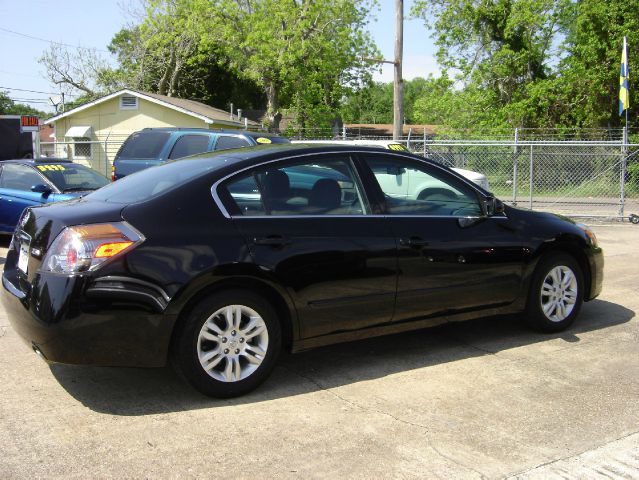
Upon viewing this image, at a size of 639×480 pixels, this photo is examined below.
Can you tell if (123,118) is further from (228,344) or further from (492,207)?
(228,344)

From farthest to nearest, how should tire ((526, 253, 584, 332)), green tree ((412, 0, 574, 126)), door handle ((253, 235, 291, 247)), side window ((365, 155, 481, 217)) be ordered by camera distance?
1. green tree ((412, 0, 574, 126))
2. tire ((526, 253, 584, 332))
3. side window ((365, 155, 481, 217))
4. door handle ((253, 235, 291, 247))

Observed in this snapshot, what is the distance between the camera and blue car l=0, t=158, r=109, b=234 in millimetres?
9805

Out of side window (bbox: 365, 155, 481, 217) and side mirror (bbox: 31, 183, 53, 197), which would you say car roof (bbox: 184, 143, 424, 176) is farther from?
side mirror (bbox: 31, 183, 53, 197)

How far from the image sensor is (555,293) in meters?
5.48

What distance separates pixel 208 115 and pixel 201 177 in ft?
84.9

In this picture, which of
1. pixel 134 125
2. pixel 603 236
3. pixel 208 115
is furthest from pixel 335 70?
pixel 603 236

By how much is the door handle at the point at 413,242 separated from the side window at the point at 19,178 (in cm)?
732

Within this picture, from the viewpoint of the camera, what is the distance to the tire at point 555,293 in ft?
17.6

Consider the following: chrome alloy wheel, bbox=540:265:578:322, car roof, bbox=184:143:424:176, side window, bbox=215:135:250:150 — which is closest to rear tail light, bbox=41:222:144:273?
car roof, bbox=184:143:424:176

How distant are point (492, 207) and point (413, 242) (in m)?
0.89

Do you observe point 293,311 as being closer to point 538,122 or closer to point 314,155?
point 314,155

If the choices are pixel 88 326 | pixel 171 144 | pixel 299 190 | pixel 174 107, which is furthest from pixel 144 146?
pixel 174 107

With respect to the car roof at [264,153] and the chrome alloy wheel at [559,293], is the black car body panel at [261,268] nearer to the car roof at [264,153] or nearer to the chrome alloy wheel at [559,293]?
the car roof at [264,153]

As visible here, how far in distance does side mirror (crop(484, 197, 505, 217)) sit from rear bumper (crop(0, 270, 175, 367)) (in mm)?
2654
